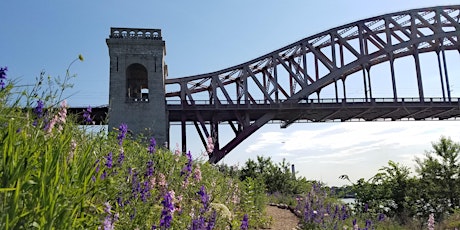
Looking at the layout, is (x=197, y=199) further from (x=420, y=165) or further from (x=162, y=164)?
(x=420, y=165)

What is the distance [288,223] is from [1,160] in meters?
6.22

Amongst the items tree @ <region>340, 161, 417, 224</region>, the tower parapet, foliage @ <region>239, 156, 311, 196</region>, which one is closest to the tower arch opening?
the tower parapet

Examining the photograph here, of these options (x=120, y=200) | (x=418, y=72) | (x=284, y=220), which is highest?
(x=418, y=72)

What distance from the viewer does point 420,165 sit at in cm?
1020

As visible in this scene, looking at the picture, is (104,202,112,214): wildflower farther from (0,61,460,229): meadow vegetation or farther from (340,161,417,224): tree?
(340,161,417,224): tree

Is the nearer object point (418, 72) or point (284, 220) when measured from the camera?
point (284, 220)

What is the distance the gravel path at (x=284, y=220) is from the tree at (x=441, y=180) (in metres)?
3.24

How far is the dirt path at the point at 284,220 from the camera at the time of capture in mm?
6699

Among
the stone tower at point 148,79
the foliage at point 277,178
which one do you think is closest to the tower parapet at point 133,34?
the stone tower at point 148,79

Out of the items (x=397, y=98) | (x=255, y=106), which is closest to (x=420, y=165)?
(x=255, y=106)

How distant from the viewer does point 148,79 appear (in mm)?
23703

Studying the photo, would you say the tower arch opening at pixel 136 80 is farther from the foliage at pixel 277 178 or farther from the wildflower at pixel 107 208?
the wildflower at pixel 107 208

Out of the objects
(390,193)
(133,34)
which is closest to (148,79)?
(133,34)

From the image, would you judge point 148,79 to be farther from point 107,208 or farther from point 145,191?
point 107,208
